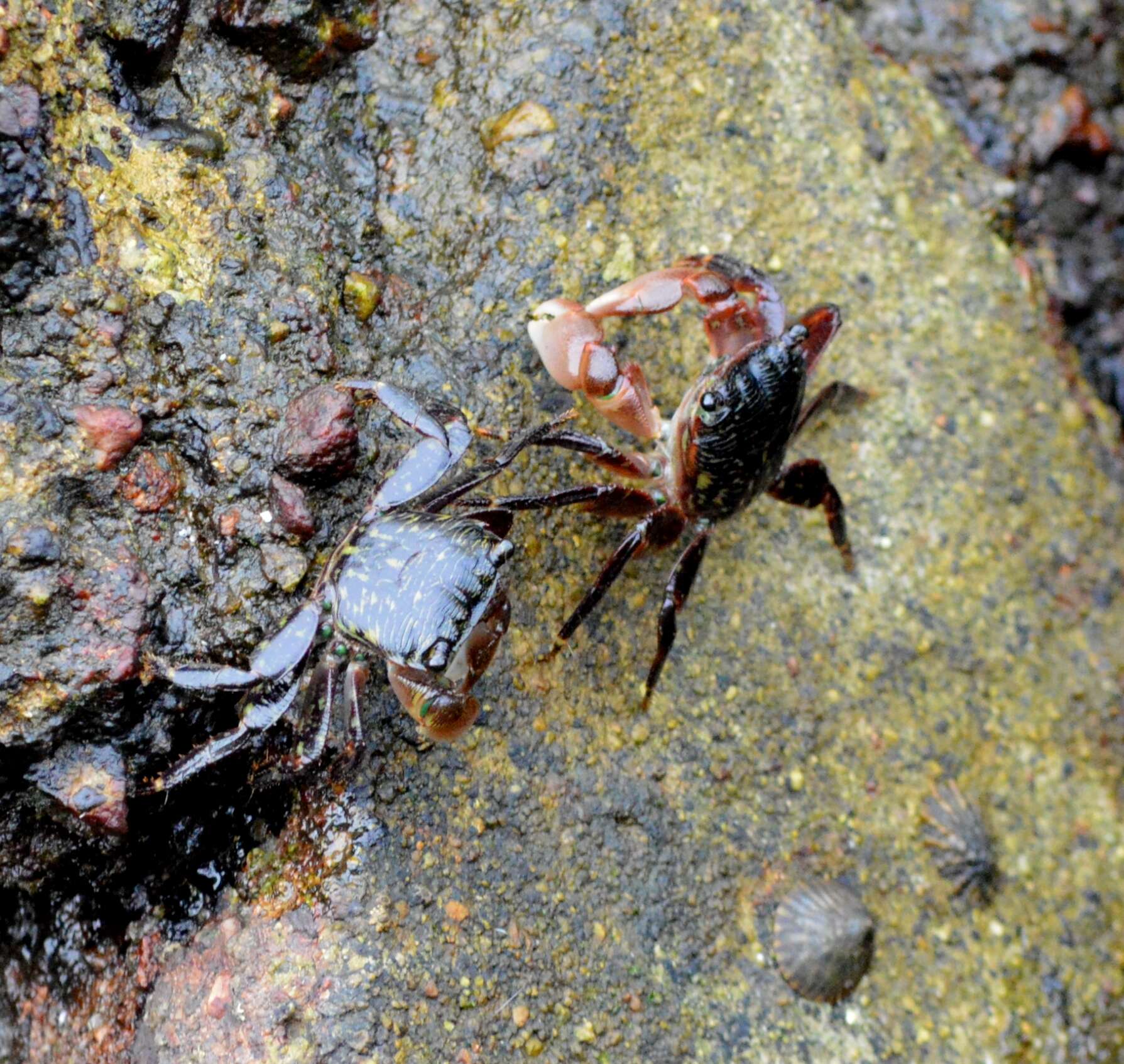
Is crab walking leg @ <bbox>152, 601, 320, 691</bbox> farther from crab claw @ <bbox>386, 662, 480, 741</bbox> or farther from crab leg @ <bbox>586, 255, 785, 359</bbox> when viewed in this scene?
crab leg @ <bbox>586, 255, 785, 359</bbox>

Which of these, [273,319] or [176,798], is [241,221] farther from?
[176,798]

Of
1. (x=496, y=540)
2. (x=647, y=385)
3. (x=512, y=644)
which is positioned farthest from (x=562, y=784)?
(x=647, y=385)

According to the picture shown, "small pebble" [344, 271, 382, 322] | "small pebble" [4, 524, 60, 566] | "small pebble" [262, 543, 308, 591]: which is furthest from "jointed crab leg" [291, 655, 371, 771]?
"small pebble" [344, 271, 382, 322]

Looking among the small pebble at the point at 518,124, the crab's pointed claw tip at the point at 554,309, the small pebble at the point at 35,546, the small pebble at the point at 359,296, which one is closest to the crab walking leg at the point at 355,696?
the small pebble at the point at 35,546

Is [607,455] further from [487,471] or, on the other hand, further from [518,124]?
[518,124]

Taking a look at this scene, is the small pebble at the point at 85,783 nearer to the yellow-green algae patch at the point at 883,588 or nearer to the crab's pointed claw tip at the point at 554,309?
the yellow-green algae patch at the point at 883,588
